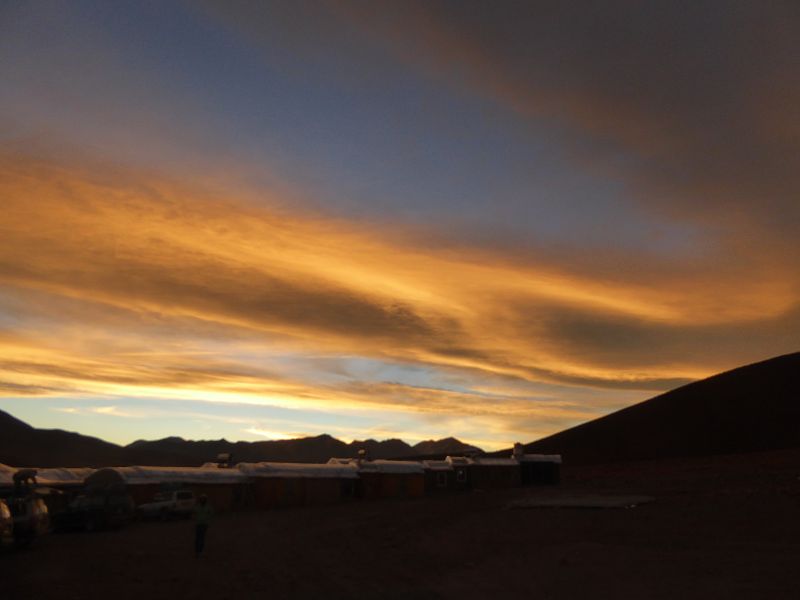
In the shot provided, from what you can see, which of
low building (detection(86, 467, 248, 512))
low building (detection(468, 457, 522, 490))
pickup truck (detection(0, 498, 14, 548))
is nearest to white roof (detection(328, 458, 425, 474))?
low building (detection(468, 457, 522, 490))

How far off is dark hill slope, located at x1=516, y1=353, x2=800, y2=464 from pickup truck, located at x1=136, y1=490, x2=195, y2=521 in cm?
8877

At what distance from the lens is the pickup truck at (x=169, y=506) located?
138ft

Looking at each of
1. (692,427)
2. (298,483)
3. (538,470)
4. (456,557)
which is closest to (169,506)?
(298,483)

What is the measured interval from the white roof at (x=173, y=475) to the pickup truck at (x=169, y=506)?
2.85 m

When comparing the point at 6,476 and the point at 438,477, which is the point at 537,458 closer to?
the point at 438,477

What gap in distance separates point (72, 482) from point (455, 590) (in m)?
33.6

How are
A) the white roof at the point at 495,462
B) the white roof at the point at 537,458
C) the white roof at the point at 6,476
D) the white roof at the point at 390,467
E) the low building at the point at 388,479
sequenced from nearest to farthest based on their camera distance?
the white roof at the point at 6,476
the low building at the point at 388,479
the white roof at the point at 390,467
the white roof at the point at 495,462
the white roof at the point at 537,458

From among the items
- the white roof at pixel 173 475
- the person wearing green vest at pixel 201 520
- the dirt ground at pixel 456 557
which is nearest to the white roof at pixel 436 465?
the white roof at pixel 173 475

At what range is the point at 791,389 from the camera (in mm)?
127500

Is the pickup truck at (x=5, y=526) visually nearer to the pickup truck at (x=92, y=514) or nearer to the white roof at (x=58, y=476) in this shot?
the pickup truck at (x=92, y=514)

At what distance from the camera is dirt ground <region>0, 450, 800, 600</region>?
19562mm

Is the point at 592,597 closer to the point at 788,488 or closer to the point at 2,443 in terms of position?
the point at 788,488

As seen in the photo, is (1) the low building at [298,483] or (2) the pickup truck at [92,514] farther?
(1) the low building at [298,483]

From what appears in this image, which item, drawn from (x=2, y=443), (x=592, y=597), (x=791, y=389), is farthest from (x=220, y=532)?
(x=2, y=443)
